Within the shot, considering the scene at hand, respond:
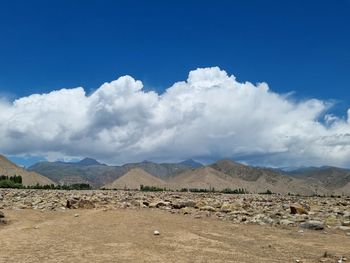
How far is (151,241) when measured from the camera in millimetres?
19953

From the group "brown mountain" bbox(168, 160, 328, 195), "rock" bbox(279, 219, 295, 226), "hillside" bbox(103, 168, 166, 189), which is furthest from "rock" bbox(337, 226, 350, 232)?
"brown mountain" bbox(168, 160, 328, 195)

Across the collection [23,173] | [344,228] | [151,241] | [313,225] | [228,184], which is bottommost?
[151,241]

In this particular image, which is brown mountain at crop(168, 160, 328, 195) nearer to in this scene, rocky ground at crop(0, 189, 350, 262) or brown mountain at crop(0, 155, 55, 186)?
brown mountain at crop(0, 155, 55, 186)

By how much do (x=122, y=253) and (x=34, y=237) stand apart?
523cm

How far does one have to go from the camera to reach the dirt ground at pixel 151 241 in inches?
671

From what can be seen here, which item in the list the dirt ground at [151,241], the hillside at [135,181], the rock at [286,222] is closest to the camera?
the dirt ground at [151,241]

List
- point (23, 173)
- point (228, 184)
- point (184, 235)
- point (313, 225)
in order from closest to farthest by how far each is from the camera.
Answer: point (184, 235) → point (313, 225) → point (23, 173) → point (228, 184)

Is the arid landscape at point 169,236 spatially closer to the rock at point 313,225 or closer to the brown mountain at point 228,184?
the rock at point 313,225

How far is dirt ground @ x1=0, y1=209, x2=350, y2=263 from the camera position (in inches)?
671

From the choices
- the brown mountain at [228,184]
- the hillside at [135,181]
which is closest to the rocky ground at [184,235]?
the hillside at [135,181]

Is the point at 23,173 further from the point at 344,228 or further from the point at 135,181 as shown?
the point at 344,228

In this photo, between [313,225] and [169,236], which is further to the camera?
[313,225]

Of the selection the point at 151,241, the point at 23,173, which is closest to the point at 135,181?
the point at 23,173

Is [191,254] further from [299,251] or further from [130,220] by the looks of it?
[130,220]
